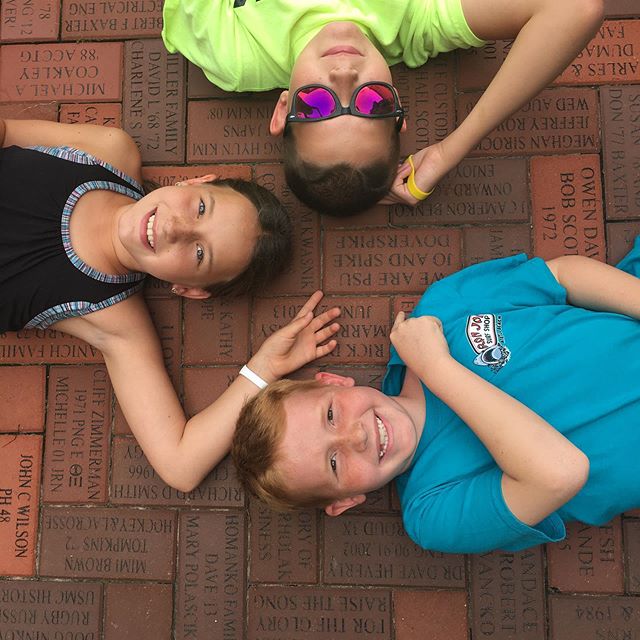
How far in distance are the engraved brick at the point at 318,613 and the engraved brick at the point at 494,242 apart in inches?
49.1

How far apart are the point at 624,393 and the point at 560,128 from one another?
101cm

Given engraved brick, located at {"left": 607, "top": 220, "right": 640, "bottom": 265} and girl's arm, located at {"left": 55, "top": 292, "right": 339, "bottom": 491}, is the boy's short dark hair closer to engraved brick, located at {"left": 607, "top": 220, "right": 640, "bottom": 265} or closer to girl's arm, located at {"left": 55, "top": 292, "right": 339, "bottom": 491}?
girl's arm, located at {"left": 55, "top": 292, "right": 339, "bottom": 491}

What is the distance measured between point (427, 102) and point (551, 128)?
0.46m

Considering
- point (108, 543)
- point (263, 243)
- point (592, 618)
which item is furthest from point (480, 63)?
point (108, 543)

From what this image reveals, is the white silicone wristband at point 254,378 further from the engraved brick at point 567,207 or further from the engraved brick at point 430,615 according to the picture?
the engraved brick at point 567,207

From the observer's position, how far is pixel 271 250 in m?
1.98

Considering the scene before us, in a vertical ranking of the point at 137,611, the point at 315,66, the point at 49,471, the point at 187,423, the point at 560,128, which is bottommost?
the point at 137,611

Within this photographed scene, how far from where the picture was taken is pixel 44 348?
224 cm

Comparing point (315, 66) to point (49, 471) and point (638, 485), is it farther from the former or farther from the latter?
point (49, 471)

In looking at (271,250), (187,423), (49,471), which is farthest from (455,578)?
(49,471)

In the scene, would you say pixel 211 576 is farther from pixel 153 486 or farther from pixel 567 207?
pixel 567 207

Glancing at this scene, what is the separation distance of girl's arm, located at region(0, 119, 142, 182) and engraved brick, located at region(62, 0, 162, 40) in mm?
429

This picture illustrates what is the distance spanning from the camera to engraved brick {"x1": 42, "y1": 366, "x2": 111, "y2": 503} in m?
2.19

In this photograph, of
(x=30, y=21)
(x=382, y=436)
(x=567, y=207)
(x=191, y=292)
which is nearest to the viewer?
(x=382, y=436)
